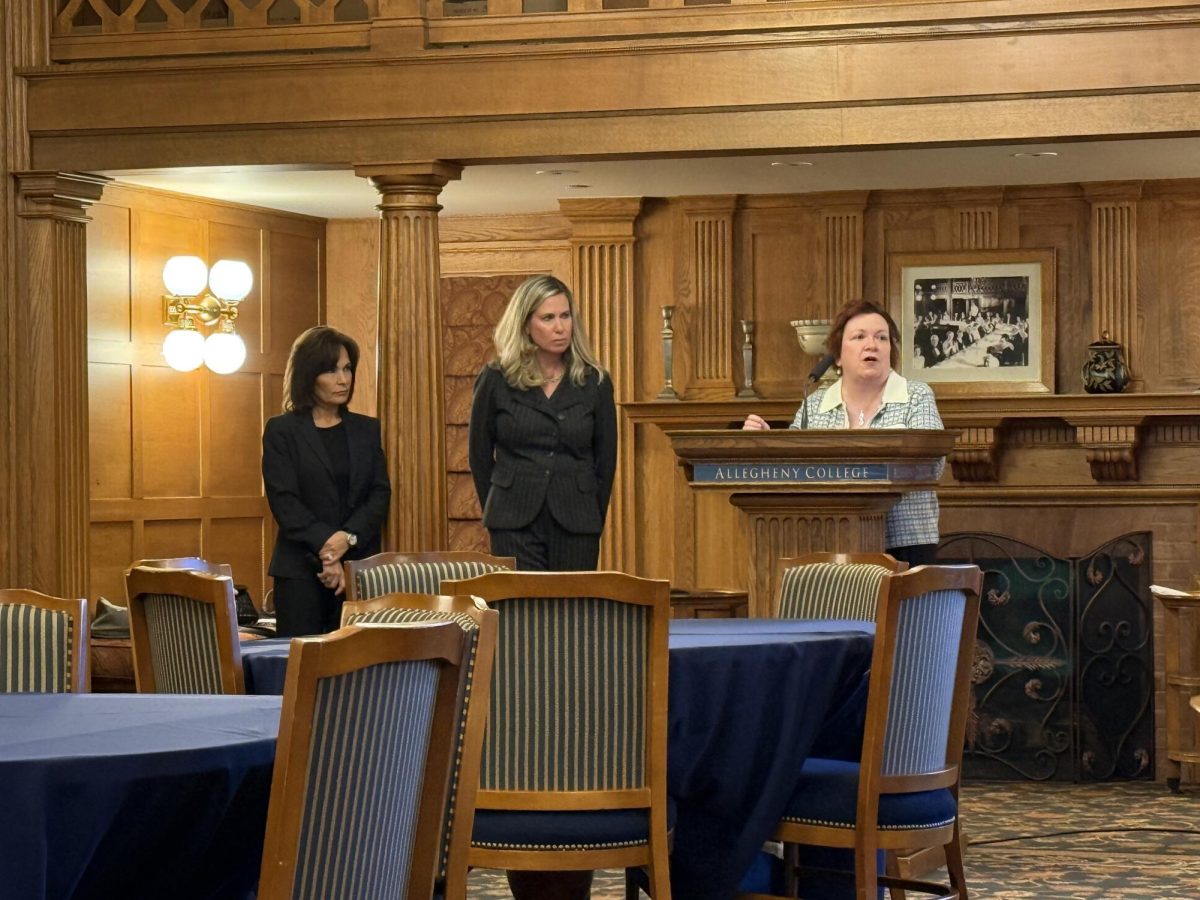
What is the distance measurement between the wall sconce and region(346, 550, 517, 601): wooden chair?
192 inches

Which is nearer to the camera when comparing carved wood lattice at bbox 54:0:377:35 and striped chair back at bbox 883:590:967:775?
striped chair back at bbox 883:590:967:775

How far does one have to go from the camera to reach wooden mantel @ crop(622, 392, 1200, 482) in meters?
8.85

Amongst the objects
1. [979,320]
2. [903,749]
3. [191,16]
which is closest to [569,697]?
[903,749]

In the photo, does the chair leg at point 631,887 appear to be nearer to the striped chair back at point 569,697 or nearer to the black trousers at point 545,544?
the striped chair back at point 569,697

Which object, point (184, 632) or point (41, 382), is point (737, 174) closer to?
point (41, 382)

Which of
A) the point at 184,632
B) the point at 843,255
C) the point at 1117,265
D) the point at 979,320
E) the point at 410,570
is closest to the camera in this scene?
the point at 184,632

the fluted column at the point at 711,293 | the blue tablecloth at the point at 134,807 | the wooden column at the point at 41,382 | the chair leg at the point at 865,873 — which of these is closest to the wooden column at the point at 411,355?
the wooden column at the point at 41,382

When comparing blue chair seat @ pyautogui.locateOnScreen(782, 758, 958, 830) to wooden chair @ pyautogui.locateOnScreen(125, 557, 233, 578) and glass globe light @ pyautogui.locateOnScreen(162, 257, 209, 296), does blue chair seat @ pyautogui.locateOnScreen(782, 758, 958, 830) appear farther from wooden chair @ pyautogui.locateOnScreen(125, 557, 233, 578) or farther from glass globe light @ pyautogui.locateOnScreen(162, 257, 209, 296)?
glass globe light @ pyautogui.locateOnScreen(162, 257, 209, 296)

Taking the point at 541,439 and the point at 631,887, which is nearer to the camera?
the point at 631,887

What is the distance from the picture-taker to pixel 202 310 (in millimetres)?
9758

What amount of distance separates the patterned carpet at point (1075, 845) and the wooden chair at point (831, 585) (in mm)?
1203

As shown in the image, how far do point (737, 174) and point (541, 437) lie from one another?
327cm

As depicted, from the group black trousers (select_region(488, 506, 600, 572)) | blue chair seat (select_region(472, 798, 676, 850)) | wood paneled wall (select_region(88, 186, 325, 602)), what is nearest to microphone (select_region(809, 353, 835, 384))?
black trousers (select_region(488, 506, 600, 572))

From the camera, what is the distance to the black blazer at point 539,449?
6.03 meters
